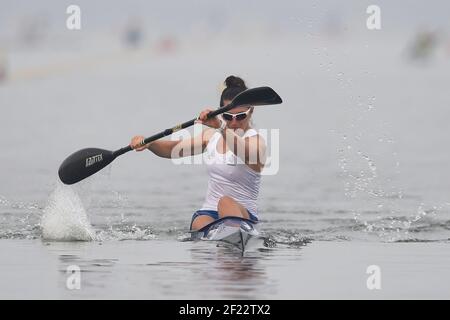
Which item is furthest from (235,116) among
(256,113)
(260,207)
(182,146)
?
(256,113)

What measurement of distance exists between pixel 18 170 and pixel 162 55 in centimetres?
7081

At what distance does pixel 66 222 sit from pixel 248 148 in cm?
254

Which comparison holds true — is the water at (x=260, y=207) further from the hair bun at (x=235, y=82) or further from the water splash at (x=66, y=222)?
the hair bun at (x=235, y=82)

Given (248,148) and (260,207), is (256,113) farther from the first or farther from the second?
(248,148)

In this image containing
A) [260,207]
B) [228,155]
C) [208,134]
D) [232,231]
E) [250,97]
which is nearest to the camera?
[250,97]

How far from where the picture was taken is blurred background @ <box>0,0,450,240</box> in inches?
776

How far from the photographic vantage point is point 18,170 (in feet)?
81.9

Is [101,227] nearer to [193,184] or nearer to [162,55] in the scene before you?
[193,184]

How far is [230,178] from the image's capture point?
47.6ft

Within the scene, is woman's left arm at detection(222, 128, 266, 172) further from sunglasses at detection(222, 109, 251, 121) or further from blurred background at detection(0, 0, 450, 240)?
blurred background at detection(0, 0, 450, 240)

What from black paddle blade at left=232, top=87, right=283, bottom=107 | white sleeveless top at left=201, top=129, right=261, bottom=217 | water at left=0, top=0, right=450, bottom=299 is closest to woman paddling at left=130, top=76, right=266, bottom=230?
white sleeveless top at left=201, top=129, right=261, bottom=217

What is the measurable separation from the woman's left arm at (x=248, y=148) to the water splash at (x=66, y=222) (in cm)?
214

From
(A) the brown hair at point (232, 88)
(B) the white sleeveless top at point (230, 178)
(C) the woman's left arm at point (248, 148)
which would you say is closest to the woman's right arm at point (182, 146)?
(B) the white sleeveless top at point (230, 178)
